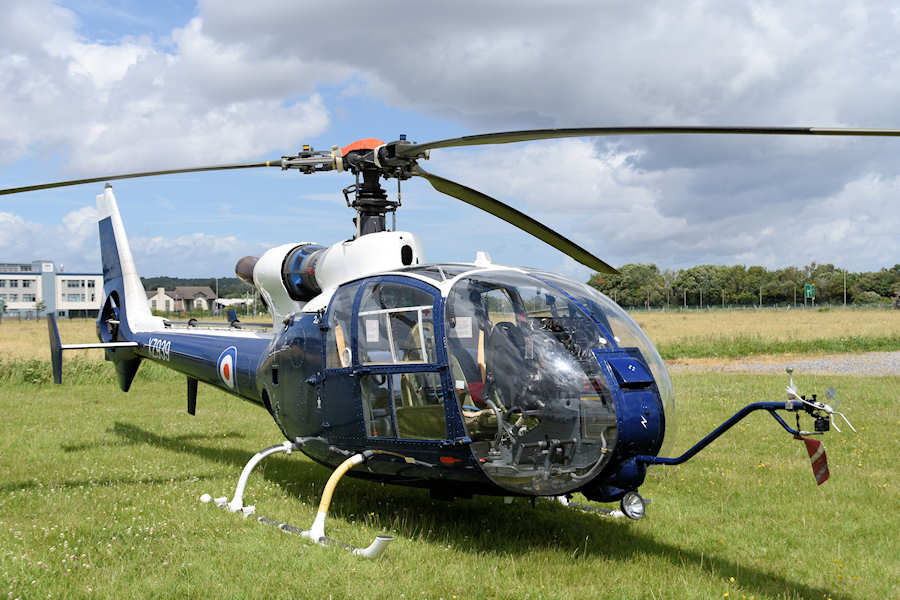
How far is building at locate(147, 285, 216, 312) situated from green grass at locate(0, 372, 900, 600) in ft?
444

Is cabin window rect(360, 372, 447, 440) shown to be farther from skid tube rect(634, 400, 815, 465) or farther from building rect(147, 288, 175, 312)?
building rect(147, 288, 175, 312)

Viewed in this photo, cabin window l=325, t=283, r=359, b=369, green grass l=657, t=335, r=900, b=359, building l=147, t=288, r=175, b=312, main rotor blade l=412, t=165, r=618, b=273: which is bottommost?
green grass l=657, t=335, r=900, b=359

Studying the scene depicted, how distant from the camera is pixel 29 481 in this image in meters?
8.91

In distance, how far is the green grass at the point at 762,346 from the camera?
28.0 m

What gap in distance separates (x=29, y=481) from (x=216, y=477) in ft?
7.30

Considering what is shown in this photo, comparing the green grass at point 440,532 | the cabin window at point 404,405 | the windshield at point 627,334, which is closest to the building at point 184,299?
the green grass at point 440,532

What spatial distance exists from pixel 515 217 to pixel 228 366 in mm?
4317

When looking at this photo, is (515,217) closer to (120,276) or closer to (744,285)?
(120,276)

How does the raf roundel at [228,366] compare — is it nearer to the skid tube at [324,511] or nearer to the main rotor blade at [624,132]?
the skid tube at [324,511]

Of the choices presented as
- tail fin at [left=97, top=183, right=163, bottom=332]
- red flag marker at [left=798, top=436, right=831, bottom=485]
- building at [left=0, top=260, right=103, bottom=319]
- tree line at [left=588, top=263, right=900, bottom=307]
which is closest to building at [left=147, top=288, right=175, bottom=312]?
Answer: building at [left=0, top=260, right=103, bottom=319]

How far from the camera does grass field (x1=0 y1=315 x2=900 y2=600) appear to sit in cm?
542

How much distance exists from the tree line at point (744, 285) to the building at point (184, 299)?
271 ft

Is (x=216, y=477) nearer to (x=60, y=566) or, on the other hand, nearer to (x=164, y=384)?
(x=60, y=566)

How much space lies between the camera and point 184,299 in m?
148
